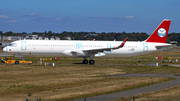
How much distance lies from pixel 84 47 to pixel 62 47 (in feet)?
13.8

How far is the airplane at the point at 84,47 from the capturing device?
4534 centimetres

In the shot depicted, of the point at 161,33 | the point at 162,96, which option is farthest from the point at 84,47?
the point at 162,96

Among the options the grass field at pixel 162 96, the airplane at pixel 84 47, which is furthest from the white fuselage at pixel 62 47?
the grass field at pixel 162 96

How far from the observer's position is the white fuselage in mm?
45281

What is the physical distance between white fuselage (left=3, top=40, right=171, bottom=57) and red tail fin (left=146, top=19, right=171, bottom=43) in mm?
1398

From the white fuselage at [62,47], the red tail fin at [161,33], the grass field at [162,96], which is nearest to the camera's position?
the grass field at [162,96]

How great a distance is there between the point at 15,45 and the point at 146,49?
25.5 m

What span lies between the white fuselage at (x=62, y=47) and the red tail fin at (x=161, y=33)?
1.40 m

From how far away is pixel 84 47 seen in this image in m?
47.7

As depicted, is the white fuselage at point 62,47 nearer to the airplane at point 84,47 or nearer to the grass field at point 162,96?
the airplane at point 84,47

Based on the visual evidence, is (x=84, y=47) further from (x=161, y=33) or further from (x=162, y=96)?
(x=162, y=96)

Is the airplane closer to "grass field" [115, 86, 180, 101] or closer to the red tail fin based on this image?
the red tail fin

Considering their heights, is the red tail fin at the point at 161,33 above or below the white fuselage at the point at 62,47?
above

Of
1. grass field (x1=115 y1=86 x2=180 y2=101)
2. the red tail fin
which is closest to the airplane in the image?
the red tail fin
